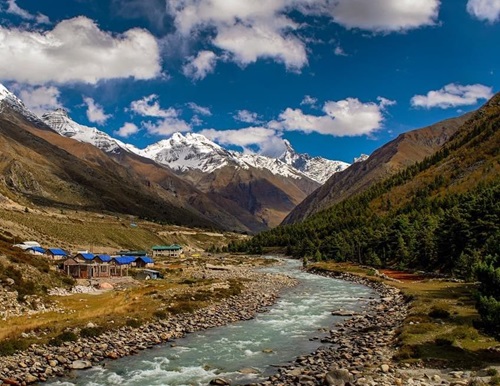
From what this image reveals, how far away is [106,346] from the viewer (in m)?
40.4

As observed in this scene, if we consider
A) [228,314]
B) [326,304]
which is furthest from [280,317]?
[326,304]

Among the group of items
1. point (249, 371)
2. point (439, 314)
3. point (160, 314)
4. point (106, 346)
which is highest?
point (439, 314)

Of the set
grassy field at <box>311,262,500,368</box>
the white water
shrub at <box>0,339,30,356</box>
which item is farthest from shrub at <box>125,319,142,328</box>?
grassy field at <box>311,262,500,368</box>

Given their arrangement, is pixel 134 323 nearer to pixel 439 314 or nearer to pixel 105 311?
pixel 105 311

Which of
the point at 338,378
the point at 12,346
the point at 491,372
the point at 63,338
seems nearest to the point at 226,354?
the point at 338,378

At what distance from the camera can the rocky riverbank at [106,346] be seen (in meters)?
33.4

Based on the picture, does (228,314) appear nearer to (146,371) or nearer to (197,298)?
(197,298)

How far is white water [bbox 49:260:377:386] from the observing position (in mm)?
33344

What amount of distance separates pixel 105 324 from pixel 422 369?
31.1 meters

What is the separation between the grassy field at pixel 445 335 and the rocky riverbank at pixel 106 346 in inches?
853

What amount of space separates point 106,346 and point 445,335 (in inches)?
1149

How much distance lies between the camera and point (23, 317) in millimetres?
49156

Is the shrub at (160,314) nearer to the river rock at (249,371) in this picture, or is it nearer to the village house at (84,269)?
the river rock at (249,371)

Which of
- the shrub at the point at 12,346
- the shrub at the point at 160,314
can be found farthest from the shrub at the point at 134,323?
the shrub at the point at 12,346
